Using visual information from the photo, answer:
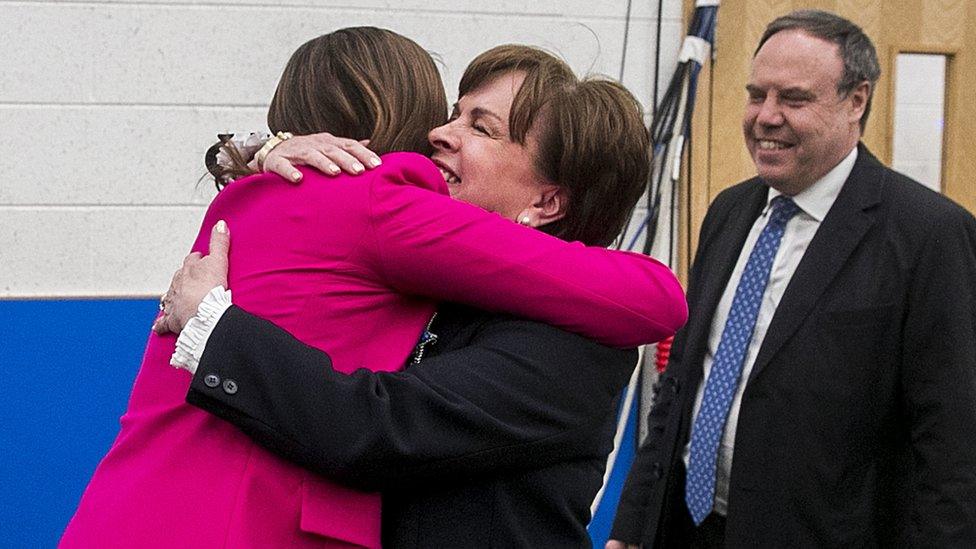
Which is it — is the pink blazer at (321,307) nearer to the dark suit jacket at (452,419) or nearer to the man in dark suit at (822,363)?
the dark suit jacket at (452,419)

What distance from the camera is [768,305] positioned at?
7.79 feet

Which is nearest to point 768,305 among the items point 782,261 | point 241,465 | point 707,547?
point 782,261

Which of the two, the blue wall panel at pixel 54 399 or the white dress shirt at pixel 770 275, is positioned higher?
the white dress shirt at pixel 770 275

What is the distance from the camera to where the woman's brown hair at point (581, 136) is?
4.66 feet

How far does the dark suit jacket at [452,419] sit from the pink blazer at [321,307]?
4 cm

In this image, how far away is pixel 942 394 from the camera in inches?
83.5

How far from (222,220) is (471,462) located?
14.6 inches

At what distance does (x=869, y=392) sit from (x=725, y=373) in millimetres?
279

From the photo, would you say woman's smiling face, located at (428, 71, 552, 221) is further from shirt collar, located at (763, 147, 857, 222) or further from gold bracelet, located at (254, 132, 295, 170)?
shirt collar, located at (763, 147, 857, 222)

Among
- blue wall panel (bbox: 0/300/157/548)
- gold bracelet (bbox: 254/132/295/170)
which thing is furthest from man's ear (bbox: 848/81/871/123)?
blue wall panel (bbox: 0/300/157/548)

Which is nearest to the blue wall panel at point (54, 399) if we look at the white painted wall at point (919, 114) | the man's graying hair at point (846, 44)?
the man's graying hair at point (846, 44)

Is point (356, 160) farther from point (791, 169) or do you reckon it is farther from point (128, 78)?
point (128, 78)

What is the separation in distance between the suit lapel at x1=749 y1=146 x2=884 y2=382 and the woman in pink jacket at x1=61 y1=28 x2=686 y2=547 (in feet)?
3.14

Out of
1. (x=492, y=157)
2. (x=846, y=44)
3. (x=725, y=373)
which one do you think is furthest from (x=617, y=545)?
(x=492, y=157)
